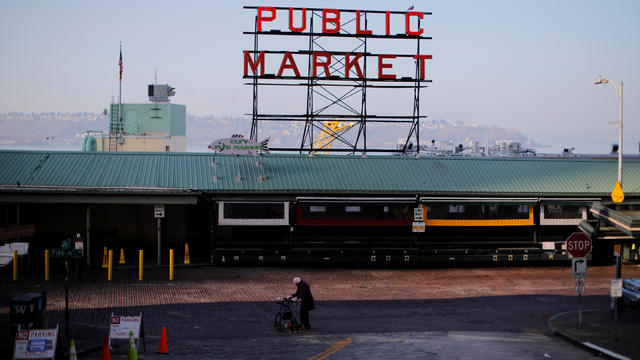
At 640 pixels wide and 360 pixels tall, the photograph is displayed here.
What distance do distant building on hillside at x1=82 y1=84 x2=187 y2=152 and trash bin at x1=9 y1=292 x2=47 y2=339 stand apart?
4722cm

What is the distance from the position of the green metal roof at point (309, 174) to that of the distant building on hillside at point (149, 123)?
95.6ft

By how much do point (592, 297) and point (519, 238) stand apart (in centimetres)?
1069

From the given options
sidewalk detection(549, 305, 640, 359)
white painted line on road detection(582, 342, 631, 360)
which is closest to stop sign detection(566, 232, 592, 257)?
sidewalk detection(549, 305, 640, 359)

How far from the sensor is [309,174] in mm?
35500

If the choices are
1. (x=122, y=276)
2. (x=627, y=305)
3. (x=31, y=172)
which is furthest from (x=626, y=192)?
(x=31, y=172)

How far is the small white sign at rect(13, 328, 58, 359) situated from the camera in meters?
16.0

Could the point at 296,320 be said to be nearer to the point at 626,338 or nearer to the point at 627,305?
the point at 626,338

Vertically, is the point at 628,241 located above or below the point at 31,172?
below

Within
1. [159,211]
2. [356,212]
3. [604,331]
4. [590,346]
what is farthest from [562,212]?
[159,211]

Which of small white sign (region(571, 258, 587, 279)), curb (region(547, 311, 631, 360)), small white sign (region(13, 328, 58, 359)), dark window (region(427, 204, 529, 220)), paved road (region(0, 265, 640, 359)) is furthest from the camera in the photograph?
dark window (region(427, 204, 529, 220))

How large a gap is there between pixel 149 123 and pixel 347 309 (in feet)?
156

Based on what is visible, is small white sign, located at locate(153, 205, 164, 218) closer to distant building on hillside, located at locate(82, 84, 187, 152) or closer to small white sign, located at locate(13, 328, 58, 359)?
small white sign, located at locate(13, 328, 58, 359)

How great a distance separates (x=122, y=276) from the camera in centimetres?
2931

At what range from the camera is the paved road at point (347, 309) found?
18344 mm
